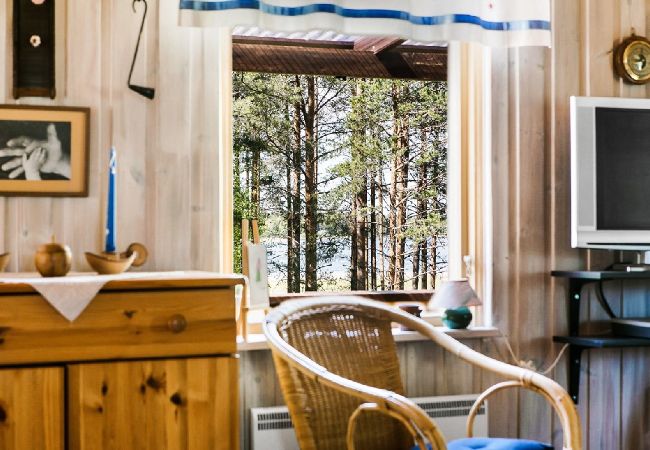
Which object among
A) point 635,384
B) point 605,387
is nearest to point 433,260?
point 605,387

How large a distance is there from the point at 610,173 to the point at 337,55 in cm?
117

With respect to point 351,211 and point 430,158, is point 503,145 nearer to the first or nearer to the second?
point 430,158

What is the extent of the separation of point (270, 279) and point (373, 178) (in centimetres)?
59

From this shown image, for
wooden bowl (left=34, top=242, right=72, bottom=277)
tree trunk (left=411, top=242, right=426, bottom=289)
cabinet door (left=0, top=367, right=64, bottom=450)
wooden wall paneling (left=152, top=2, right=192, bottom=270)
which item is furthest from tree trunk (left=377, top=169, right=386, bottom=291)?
cabinet door (left=0, top=367, right=64, bottom=450)

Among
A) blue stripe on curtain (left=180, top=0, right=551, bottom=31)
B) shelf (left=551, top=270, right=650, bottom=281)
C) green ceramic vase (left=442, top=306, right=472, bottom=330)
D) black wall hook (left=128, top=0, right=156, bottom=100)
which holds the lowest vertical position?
green ceramic vase (left=442, top=306, right=472, bottom=330)

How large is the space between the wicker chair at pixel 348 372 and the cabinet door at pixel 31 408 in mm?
635

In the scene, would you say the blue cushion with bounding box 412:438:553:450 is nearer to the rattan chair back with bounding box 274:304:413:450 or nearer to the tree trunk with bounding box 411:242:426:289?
the rattan chair back with bounding box 274:304:413:450

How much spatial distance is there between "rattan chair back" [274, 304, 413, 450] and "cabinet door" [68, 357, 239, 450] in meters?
0.24

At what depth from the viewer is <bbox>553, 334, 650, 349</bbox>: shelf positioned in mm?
3184

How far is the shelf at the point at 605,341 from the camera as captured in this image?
10.4 ft

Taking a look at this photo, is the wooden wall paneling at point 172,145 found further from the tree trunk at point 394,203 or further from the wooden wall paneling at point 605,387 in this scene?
the wooden wall paneling at point 605,387

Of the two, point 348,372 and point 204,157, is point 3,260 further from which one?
point 348,372

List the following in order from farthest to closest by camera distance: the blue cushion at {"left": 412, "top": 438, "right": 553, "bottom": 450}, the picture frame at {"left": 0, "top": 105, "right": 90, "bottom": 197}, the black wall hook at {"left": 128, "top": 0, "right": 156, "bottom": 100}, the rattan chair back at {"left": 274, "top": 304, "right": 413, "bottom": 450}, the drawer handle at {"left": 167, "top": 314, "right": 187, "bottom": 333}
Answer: the black wall hook at {"left": 128, "top": 0, "right": 156, "bottom": 100} → the picture frame at {"left": 0, "top": 105, "right": 90, "bottom": 197} → the rattan chair back at {"left": 274, "top": 304, "right": 413, "bottom": 450} → the blue cushion at {"left": 412, "top": 438, "right": 553, "bottom": 450} → the drawer handle at {"left": 167, "top": 314, "right": 187, "bottom": 333}

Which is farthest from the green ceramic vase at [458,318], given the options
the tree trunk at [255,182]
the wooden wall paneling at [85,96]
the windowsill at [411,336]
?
the wooden wall paneling at [85,96]
